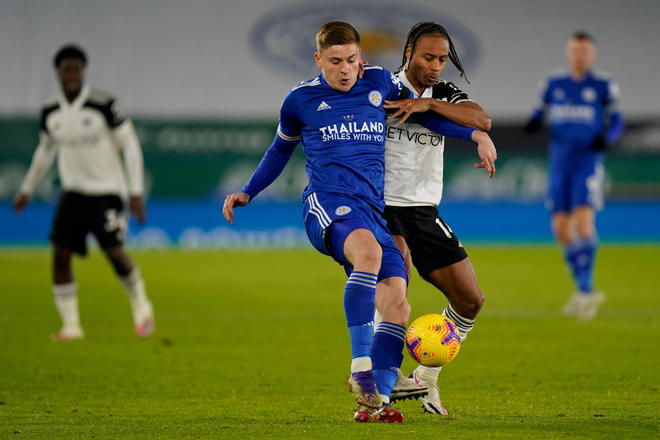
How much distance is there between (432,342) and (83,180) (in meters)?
4.59

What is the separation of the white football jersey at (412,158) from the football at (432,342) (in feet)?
2.37

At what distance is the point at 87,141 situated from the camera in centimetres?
787

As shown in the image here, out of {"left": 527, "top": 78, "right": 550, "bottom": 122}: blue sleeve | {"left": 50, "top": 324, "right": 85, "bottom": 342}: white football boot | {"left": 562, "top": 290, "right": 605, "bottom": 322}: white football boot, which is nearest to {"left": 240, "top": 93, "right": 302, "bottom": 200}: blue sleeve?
{"left": 50, "top": 324, "right": 85, "bottom": 342}: white football boot

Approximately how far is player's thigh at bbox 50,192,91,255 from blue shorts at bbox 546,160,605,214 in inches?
201

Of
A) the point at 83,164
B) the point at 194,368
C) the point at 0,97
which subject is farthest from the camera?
the point at 0,97

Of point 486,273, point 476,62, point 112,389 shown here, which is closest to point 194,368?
point 112,389

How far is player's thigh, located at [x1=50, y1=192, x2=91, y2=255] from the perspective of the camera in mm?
7695

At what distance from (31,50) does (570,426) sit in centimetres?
2070

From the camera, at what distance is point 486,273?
12.7m

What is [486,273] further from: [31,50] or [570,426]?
[31,50]

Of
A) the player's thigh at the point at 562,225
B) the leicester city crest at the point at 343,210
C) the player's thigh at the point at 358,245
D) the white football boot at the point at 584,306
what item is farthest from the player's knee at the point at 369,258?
the player's thigh at the point at 562,225

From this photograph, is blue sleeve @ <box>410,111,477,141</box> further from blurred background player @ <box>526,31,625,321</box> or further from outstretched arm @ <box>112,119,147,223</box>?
blurred background player @ <box>526,31,625,321</box>

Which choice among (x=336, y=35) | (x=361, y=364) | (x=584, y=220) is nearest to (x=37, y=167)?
(x=336, y=35)

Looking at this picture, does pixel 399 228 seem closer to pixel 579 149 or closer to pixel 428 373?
pixel 428 373
